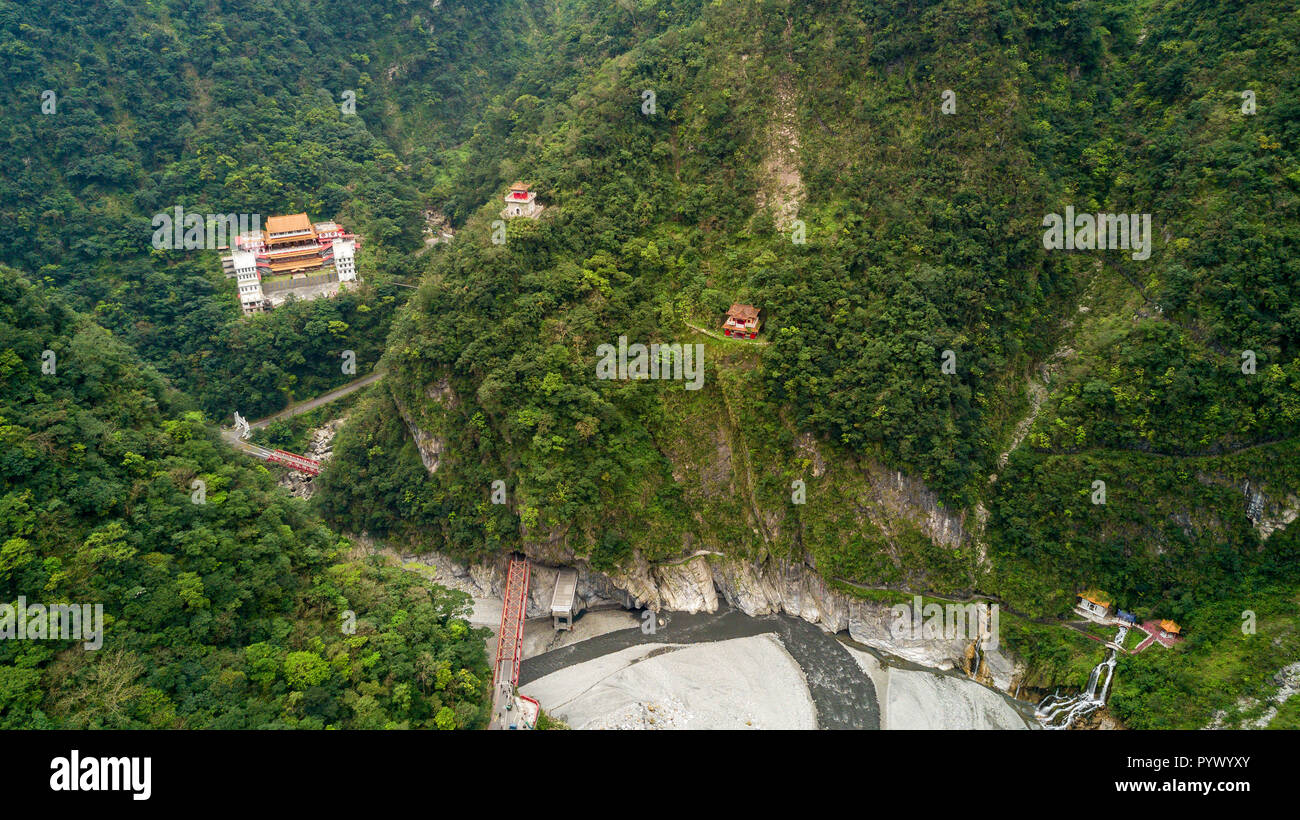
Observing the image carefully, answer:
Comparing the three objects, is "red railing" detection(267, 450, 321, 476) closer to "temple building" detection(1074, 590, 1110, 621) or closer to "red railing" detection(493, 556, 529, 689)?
"red railing" detection(493, 556, 529, 689)

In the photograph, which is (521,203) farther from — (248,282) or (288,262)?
(248,282)

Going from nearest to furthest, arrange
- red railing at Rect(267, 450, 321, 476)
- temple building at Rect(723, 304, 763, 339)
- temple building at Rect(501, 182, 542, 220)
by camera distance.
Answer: temple building at Rect(723, 304, 763, 339), temple building at Rect(501, 182, 542, 220), red railing at Rect(267, 450, 321, 476)

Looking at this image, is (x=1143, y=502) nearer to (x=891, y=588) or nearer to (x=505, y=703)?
(x=891, y=588)

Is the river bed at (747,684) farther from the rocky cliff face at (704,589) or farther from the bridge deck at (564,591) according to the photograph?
the bridge deck at (564,591)

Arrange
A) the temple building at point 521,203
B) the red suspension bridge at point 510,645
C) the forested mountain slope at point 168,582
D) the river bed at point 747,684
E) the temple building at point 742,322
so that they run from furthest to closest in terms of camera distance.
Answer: the temple building at point 521,203, the temple building at point 742,322, the river bed at point 747,684, the red suspension bridge at point 510,645, the forested mountain slope at point 168,582

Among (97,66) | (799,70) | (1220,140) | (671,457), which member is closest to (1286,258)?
(1220,140)

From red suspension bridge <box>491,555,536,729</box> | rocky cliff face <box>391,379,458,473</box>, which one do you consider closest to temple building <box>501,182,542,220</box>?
rocky cliff face <box>391,379,458,473</box>

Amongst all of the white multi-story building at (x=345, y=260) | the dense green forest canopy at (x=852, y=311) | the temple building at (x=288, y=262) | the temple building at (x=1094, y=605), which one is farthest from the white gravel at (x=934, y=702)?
the temple building at (x=288, y=262)

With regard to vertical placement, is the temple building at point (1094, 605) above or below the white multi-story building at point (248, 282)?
below
